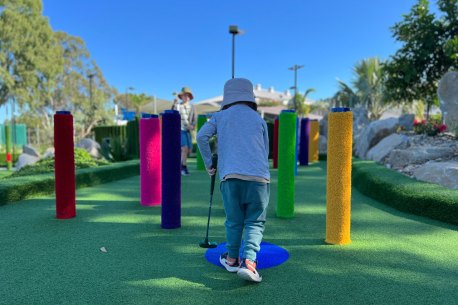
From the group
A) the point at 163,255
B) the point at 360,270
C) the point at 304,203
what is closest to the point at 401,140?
the point at 304,203

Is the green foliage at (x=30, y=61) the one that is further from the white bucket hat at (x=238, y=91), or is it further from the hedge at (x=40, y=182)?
the white bucket hat at (x=238, y=91)

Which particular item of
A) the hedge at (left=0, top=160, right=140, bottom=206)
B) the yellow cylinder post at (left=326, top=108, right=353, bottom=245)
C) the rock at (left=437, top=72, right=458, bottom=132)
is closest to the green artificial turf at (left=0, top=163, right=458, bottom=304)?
the yellow cylinder post at (left=326, top=108, right=353, bottom=245)

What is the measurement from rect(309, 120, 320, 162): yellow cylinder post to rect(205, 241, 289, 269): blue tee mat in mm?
8941

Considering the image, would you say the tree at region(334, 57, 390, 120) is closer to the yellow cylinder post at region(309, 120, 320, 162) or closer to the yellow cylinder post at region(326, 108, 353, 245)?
the yellow cylinder post at region(309, 120, 320, 162)

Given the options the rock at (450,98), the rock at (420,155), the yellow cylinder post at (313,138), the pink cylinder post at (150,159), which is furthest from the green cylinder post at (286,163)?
the yellow cylinder post at (313,138)

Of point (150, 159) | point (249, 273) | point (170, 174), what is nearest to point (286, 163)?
point (170, 174)

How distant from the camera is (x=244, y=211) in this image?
2.90 m

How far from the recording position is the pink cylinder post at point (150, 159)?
5234 mm

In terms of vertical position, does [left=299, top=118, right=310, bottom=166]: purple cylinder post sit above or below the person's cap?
below

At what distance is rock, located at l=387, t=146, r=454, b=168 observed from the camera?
6949mm

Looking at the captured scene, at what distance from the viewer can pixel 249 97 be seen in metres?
2.93

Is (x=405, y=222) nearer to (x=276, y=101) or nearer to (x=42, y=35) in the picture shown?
(x=42, y=35)

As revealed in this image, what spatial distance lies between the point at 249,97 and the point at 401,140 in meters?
7.61

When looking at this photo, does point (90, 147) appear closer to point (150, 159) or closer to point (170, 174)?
point (150, 159)
